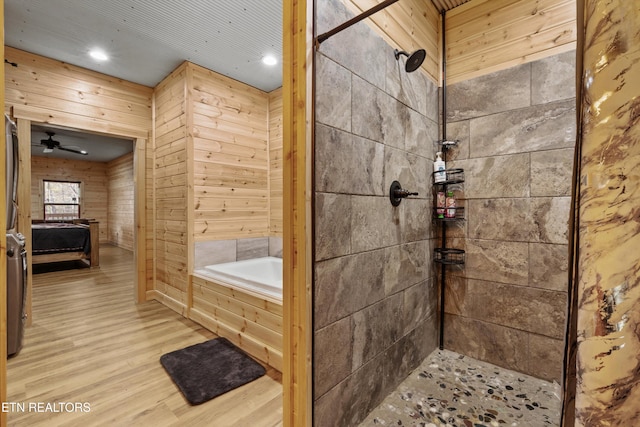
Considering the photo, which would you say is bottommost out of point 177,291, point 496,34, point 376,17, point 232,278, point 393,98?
point 177,291

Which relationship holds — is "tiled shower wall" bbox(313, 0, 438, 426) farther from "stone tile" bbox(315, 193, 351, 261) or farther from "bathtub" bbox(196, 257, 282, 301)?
"bathtub" bbox(196, 257, 282, 301)

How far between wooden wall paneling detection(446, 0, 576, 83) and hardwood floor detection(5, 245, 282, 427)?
264 cm

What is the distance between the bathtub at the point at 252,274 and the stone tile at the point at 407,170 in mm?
1187

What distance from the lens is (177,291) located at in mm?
3211

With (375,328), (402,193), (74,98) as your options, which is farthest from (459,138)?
(74,98)

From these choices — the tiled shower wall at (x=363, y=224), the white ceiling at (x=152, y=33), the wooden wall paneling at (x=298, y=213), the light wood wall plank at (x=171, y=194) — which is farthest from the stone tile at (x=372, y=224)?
the light wood wall plank at (x=171, y=194)

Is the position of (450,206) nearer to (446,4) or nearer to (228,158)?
(446,4)

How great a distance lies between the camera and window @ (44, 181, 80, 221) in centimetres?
791

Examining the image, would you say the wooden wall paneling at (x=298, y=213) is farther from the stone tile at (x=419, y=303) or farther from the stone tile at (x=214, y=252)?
the stone tile at (x=214, y=252)

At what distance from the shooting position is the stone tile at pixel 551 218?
177cm

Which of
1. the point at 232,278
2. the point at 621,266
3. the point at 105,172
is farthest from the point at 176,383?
the point at 105,172

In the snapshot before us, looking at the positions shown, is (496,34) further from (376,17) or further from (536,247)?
(536,247)

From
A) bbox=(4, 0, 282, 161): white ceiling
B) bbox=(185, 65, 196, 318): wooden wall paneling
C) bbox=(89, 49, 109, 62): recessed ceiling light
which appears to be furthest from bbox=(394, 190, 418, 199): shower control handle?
bbox=(89, 49, 109, 62): recessed ceiling light

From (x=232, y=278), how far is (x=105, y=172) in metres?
8.74
